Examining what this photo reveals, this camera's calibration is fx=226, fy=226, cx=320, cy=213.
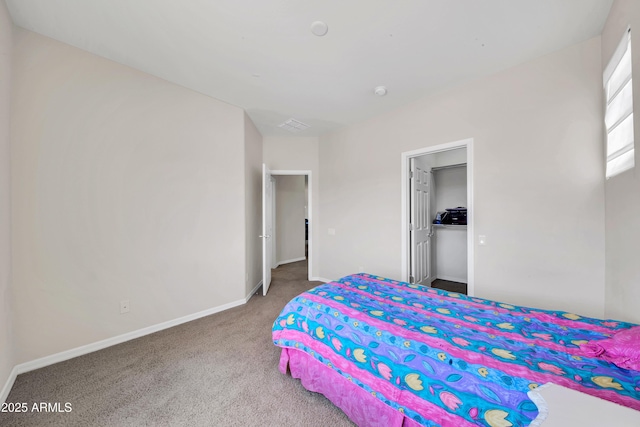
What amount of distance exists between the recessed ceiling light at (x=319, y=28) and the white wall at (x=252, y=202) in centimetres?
178

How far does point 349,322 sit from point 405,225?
199 cm

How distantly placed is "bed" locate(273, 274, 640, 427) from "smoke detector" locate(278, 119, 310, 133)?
274cm

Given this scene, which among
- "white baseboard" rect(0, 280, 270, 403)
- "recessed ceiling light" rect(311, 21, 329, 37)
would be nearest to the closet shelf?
"recessed ceiling light" rect(311, 21, 329, 37)

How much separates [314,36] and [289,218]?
4.47 metres

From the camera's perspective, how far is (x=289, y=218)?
5.99 meters

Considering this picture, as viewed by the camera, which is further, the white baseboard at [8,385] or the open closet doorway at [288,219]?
the open closet doorway at [288,219]

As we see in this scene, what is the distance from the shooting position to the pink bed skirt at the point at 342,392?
3.97 ft

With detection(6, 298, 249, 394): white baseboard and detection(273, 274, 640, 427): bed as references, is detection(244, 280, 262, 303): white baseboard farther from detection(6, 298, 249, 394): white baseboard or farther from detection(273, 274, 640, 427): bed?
detection(273, 274, 640, 427): bed

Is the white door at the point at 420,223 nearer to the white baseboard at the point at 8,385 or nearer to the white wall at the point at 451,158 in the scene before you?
the white wall at the point at 451,158

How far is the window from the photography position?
57.4 inches

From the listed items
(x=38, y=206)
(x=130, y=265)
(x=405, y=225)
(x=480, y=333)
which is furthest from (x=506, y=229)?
(x=38, y=206)

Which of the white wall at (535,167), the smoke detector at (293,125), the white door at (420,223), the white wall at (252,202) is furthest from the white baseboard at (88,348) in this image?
the white wall at (535,167)

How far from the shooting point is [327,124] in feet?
12.2

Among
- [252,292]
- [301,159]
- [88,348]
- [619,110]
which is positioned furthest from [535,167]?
[88,348]
